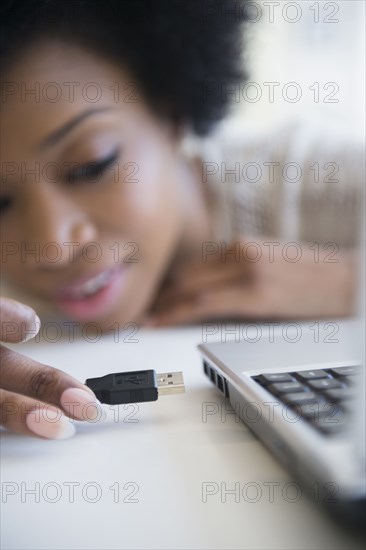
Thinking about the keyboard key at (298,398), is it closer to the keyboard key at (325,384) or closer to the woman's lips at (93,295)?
the keyboard key at (325,384)

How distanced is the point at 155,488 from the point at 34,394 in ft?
0.34

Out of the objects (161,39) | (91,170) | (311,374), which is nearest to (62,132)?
(91,170)

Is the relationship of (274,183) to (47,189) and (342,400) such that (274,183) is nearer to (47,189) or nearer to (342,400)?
(47,189)

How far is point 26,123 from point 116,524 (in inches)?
18.8

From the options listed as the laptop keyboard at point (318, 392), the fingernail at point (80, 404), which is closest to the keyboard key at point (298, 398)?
the laptop keyboard at point (318, 392)

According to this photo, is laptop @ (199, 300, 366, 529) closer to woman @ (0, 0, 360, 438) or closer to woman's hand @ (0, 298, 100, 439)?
woman's hand @ (0, 298, 100, 439)

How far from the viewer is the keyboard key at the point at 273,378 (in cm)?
28

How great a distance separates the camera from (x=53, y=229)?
0.62 m

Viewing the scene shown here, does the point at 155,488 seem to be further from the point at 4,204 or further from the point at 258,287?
the point at 258,287

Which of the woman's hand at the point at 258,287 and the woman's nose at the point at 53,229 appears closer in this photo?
the woman's nose at the point at 53,229

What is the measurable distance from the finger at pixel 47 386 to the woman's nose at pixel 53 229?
298mm

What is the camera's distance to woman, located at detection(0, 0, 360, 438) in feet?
2.00

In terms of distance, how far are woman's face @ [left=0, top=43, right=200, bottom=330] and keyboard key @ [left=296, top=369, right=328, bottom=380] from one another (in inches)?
16.1

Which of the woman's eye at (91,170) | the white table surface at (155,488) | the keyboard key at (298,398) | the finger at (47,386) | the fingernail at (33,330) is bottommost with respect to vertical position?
the white table surface at (155,488)
